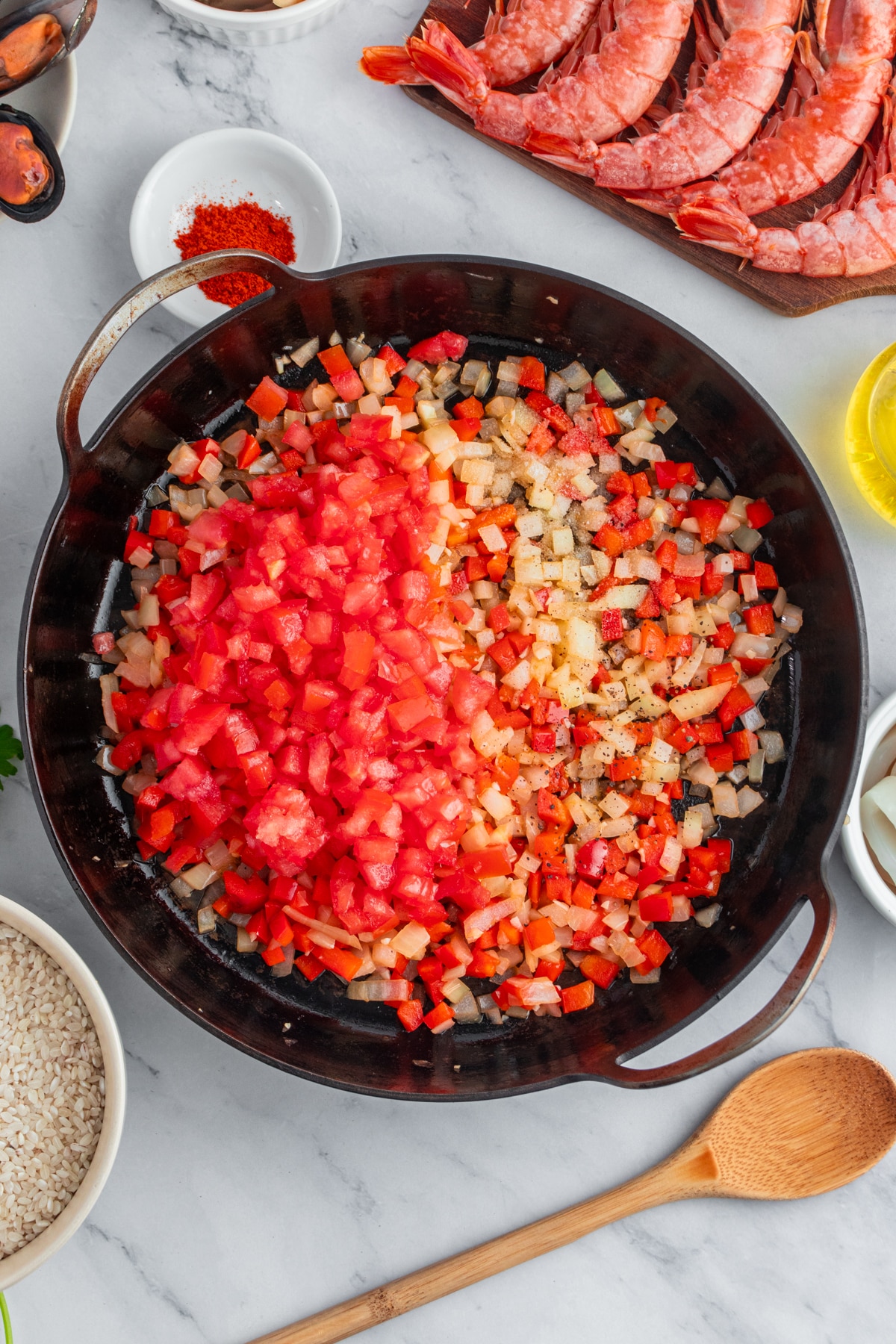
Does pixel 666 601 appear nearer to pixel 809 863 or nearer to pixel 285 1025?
pixel 809 863

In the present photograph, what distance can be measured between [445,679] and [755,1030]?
778 mm

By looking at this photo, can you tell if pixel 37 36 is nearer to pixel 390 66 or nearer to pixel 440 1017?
pixel 390 66

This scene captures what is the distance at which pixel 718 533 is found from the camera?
6.41 feet

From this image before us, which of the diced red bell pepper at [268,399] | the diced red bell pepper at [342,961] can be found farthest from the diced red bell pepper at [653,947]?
the diced red bell pepper at [268,399]

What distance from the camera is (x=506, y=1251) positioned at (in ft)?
6.23

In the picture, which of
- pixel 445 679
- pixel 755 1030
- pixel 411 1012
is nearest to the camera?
pixel 755 1030

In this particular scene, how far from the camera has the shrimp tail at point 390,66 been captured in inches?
76.2

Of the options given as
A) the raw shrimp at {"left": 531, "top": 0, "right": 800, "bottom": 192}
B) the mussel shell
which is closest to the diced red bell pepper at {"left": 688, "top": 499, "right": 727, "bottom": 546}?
the raw shrimp at {"left": 531, "top": 0, "right": 800, "bottom": 192}

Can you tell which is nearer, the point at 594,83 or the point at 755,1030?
the point at 755,1030

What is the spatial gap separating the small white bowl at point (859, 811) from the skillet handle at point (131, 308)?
1.42 m

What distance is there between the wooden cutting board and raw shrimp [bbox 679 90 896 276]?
0.03 metres

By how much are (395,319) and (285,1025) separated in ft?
4.63

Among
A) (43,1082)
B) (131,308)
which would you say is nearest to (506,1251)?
(43,1082)

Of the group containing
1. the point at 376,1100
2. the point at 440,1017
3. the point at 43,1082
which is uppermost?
the point at 440,1017
